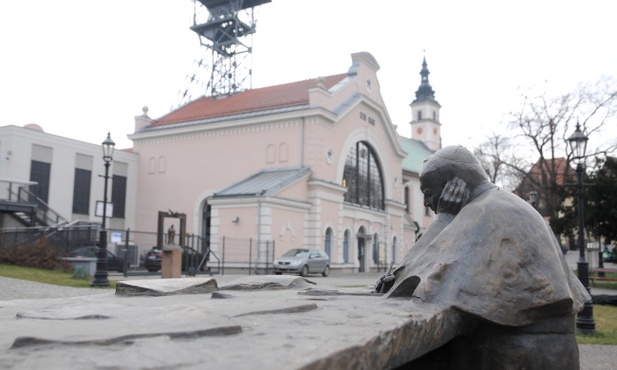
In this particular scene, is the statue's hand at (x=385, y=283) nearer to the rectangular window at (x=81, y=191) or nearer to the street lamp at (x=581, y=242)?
the street lamp at (x=581, y=242)

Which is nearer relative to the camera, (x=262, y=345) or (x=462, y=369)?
(x=262, y=345)

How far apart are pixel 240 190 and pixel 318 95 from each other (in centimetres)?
670

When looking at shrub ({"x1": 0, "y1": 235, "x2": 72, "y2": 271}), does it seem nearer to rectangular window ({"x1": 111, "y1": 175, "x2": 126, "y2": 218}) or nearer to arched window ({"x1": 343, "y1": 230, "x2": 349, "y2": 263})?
rectangular window ({"x1": 111, "y1": 175, "x2": 126, "y2": 218})

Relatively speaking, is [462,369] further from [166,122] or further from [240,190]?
[166,122]

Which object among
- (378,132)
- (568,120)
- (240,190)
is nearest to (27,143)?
(240,190)

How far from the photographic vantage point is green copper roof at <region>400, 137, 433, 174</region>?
2138 inches

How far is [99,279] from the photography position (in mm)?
14711

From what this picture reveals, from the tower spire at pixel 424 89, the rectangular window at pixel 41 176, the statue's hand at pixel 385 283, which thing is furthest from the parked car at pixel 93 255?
the tower spire at pixel 424 89

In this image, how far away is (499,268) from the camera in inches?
116

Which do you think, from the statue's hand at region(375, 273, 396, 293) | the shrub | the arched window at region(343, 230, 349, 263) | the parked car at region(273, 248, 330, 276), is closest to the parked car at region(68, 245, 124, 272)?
the shrub

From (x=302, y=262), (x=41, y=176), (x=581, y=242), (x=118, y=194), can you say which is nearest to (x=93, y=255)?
(x=302, y=262)

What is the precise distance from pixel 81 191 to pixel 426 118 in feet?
151

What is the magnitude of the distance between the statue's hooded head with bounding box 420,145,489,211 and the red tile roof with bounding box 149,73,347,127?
2659 centimetres

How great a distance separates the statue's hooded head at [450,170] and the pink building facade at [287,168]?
72.0ft
